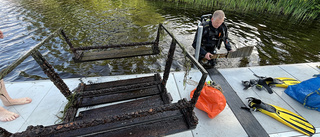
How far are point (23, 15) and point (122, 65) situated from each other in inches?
373

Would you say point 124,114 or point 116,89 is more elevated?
point 124,114

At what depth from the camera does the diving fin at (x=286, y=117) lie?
2409 mm

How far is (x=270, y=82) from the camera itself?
3.38 meters

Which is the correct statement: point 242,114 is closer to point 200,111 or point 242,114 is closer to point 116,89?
point 200,111

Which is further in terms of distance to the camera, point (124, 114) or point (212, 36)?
point (212, 36)

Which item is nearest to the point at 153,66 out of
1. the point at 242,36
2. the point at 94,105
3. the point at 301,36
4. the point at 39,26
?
the point at 94,105

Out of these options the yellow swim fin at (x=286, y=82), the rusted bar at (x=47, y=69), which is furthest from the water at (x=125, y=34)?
the yellow swim fin at (x=286, y=82)

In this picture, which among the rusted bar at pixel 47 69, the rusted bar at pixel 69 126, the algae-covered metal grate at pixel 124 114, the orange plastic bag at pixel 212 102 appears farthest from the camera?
the orange plastic bag at pixel 212 102

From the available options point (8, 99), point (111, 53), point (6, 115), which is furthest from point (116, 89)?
point (8, 99)

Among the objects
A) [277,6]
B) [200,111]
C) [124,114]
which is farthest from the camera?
[277,6]

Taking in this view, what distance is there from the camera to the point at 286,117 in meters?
2.55

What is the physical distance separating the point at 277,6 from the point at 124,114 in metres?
13.4

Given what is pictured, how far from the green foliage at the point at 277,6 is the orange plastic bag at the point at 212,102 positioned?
36.7 feet

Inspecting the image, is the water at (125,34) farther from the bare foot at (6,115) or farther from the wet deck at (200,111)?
the bare foot at (6,115)
